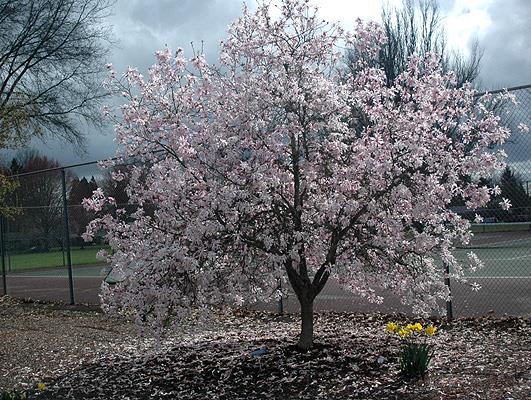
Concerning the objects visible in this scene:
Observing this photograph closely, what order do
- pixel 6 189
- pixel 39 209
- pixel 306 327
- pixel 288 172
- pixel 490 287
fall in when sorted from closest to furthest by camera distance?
1. pixel 288 172
2. pixel 306 327
3. pixel 490 287
4. pixel 6 189
5. pixel 39 209

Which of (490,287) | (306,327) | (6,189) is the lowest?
(490,287)

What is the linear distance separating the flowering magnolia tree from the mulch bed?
729 mm

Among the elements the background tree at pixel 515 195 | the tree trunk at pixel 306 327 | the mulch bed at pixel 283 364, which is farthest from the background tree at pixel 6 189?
the background tree at pixel 515 195

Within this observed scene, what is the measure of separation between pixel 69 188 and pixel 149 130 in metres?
→ 10.1

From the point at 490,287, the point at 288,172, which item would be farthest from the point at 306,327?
the point at 490,287

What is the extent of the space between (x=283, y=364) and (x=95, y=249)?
5865 millimetres

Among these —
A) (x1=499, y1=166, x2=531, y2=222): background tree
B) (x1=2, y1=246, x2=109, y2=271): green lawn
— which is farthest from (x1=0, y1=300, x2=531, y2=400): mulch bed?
(x1=2, y1=246, x2=109, y2=271): green lawn

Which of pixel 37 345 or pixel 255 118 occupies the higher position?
pixel 255 118

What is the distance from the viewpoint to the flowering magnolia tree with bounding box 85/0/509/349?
610 centimetres

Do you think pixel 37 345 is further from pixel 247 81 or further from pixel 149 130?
pixel 247 81

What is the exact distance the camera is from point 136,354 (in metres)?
8.51

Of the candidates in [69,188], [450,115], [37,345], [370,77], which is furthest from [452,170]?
[69,188]

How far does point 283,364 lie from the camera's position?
271 inches

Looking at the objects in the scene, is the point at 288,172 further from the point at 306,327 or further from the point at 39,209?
the point at 39,209
